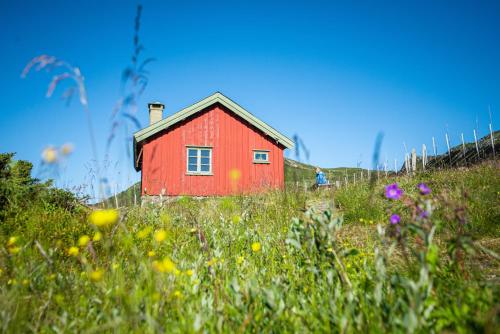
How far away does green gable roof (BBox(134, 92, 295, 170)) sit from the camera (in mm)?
15406

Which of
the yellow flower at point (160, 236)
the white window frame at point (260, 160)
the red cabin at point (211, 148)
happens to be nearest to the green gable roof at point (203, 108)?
the red cabin at point (211, 148)

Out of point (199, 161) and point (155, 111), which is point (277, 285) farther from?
point (155, 111)

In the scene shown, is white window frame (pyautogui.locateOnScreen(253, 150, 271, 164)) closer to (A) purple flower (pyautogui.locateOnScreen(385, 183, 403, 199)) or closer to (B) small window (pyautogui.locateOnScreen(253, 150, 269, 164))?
(B) small window (pyautogui.locateOnScreen(253, 150, 269, 164))

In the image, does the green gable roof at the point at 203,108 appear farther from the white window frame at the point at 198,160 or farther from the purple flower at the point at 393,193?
the purple flower at the point at 393,193

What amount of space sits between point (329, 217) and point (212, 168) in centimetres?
1449

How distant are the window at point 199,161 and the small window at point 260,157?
270 centimetres

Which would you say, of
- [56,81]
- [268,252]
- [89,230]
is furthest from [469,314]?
[89,230]

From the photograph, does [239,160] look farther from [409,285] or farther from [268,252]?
[409,285]

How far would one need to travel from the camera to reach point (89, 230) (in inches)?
163

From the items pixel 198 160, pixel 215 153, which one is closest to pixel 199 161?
pixel 198 160

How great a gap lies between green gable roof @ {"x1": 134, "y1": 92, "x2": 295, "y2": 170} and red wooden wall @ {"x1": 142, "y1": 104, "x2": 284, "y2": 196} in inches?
16.3

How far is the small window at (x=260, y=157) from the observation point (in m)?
17.1

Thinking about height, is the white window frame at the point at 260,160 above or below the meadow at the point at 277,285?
above

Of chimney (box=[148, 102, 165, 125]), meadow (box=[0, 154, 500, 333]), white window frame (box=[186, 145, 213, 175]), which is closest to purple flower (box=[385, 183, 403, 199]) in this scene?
meadow (box=[0, 154, 500, 333])
